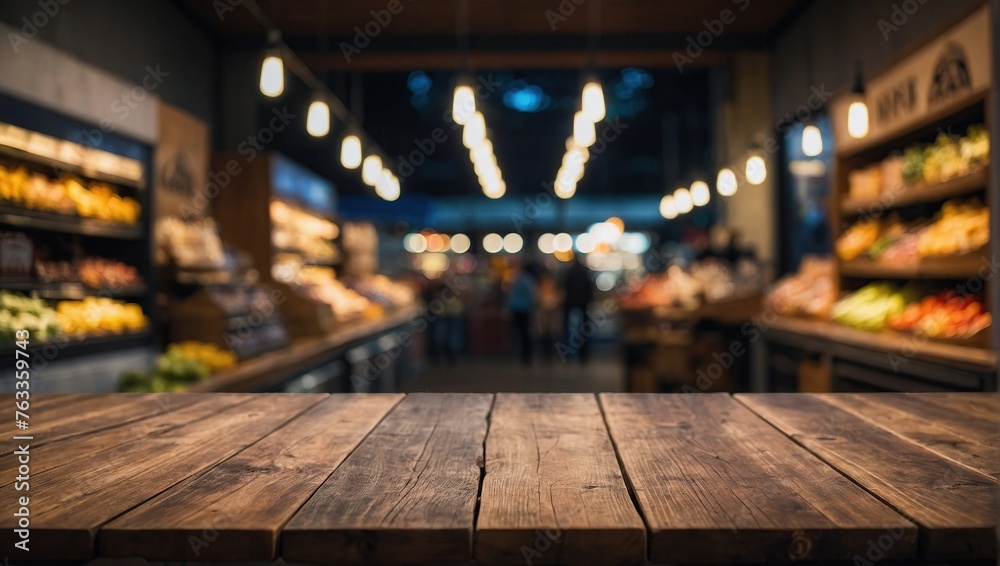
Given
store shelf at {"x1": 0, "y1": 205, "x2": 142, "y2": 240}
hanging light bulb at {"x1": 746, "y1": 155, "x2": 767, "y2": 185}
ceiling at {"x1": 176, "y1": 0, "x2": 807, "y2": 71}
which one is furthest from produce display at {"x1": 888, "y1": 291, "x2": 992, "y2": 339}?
store shelf at {"x1": 0, "y1": 205, "x2": 142, "y2": 240}

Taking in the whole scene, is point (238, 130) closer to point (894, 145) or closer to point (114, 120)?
point (114, 120)

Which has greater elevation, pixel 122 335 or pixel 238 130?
pixel 238 130

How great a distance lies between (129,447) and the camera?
1.73 m

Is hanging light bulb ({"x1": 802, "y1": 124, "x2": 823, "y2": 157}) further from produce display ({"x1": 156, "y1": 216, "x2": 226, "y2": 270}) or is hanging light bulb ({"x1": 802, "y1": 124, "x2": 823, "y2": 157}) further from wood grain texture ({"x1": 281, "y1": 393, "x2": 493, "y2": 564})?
wood grain texture ({"x1": 281, "y1": 393, "x2": 493, "y2": 564})

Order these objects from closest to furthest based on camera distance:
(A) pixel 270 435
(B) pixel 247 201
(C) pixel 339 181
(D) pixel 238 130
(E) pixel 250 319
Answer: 1. (A) pixel 270 435
2. (E) pixel 250 319
3. (B) pixel 247 201
4. (D) pixel 238 130
5. (C) pixel 339 181

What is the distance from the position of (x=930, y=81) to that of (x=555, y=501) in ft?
16.0

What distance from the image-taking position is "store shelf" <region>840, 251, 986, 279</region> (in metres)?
4.46

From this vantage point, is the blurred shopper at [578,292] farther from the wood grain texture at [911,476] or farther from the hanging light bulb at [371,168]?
the wood grain texture at [911,476]

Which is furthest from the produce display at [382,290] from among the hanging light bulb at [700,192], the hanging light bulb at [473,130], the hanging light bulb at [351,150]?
the hanging light bulb at [700,192]

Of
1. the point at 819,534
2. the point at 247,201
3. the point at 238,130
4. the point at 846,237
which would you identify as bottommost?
the point at 819,534

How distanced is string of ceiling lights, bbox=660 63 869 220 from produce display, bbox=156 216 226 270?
4527 mm

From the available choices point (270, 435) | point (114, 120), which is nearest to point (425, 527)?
point (270, 435)

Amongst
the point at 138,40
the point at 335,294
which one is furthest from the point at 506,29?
the point at 138,40

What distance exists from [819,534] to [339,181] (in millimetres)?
14057
